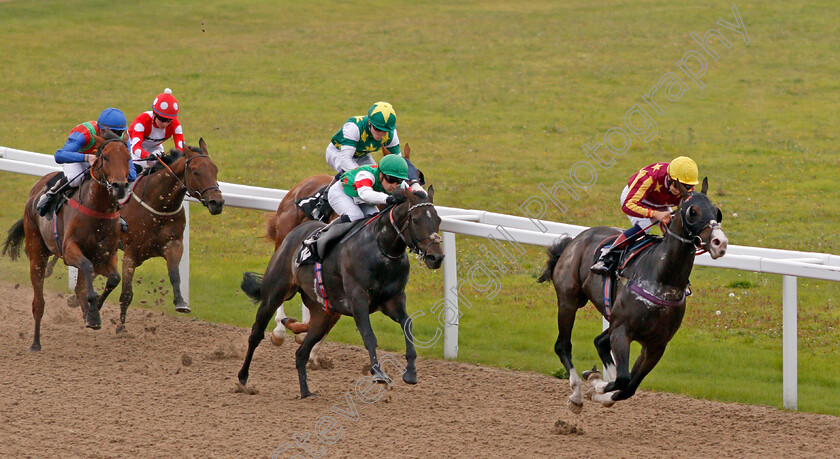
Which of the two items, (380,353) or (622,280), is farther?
(380,353)

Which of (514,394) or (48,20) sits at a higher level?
(48,20)

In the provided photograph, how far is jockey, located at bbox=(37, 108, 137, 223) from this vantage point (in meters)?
8.59

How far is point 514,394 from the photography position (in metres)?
7.23

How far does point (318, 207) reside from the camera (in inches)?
324

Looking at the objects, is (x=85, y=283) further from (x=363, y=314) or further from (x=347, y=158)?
(x=363, y=314)

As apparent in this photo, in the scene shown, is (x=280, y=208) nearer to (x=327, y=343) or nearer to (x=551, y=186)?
(x=327, y=343)

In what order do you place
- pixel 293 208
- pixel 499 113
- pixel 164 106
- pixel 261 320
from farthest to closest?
1. pixel 499 113
2. pixel 164 106
3. pixel 293 208
4. pixel 261 320

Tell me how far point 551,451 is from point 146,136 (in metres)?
5.12

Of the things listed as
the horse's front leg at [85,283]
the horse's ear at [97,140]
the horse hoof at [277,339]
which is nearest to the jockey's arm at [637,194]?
the horse hoof at [277,339]

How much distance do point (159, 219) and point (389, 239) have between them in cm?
308

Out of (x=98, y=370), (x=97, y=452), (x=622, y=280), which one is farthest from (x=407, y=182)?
(x=98, y=370)

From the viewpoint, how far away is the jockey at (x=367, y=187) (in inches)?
267

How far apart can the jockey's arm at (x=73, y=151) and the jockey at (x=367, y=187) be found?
2429 mm

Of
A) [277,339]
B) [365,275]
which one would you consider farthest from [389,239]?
[277,339]
